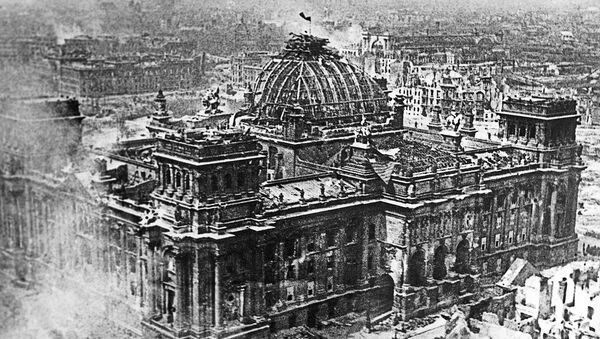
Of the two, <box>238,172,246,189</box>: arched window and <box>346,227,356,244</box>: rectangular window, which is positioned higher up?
<box>238,172,246,189</box>: arched window

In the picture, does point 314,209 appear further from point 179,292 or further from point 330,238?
point 179,292

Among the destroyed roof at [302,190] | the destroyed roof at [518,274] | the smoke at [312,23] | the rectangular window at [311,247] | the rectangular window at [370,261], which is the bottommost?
the destroyed roof at [518,274]

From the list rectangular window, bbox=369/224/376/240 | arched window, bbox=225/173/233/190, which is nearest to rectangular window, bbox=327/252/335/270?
rectangular window, bbox=369/224/376/240

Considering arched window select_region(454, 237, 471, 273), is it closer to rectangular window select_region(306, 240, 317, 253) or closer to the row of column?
rectangular window select_region(306, 240, 317, 253)

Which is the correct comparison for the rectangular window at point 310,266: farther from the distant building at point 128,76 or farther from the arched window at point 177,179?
the distant building at point 128,76

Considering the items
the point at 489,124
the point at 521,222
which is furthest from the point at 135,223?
the point at 489,124

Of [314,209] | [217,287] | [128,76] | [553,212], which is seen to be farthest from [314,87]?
[553,212]

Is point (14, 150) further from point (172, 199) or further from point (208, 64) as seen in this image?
point (208, 64)

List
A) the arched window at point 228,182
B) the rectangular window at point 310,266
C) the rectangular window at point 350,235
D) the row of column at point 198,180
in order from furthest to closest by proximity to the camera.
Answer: the rectangular window at point 350,235, the rectangular window at point 310,266, the arched window at point 228,182, the row of column at point 198,180

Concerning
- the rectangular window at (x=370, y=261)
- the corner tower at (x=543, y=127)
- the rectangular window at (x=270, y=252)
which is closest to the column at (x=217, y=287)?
the rectangular window at (x=270, y=252)
